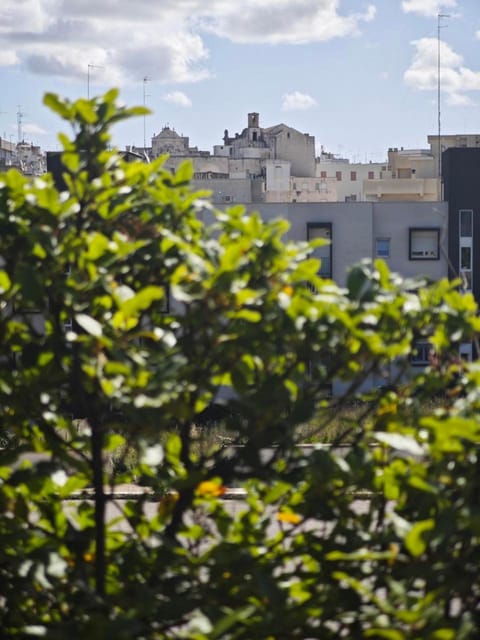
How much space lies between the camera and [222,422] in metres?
4.36

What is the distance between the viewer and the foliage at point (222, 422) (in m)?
3.96

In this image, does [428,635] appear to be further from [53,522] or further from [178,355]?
[53,522]

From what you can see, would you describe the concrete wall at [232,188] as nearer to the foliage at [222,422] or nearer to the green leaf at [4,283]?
the foliage at [222,422]

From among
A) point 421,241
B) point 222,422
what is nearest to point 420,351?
point 421,241

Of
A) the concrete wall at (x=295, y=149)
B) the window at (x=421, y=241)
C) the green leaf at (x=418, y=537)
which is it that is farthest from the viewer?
the concrete wall at (x=295, y=149)

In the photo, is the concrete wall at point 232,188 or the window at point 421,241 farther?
the concrete wall at point 232,188

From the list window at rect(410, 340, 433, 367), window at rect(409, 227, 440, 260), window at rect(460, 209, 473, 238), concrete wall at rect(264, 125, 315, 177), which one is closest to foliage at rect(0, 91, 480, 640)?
window at rect(410, 340, 433, 367)

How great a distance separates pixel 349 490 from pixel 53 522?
1108 millimetres

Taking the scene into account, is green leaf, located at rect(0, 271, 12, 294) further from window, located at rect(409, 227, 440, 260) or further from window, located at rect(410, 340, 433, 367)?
window, located at rect(409, 227, 440, 260)

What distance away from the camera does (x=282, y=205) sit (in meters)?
46.8

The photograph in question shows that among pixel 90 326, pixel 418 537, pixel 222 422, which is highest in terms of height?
pixel 90 326

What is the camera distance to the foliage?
13.0ft

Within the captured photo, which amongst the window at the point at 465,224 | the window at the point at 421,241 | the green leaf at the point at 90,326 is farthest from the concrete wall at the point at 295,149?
the green leaf at the point at 90,326

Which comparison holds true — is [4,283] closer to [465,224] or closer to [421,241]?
[421,241]
